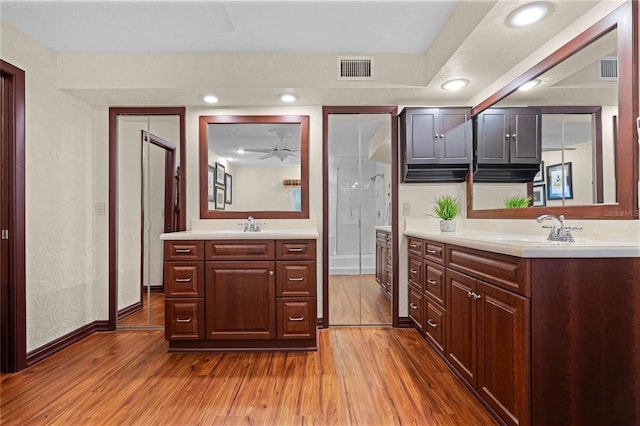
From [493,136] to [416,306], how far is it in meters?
1.51

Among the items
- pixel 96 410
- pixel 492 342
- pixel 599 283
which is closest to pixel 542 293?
pixel 599 283

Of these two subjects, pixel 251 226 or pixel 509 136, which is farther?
pixel 251 226

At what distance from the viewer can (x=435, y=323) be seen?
2.30 meters

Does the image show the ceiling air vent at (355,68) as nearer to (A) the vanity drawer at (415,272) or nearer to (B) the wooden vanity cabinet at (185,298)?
(A) the vanity drawer at (415,272)

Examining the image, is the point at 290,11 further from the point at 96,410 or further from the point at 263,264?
the point at 96,410

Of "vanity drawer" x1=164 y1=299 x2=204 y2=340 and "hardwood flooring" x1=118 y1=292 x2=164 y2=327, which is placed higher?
"vanity drawer" x1=164 y1=299 x2=204 y2=340

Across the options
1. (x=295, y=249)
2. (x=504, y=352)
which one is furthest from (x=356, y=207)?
(x=504, y=352)

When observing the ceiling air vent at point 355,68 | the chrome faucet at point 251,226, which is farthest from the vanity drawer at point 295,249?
the ceiling air vent at point 355,68

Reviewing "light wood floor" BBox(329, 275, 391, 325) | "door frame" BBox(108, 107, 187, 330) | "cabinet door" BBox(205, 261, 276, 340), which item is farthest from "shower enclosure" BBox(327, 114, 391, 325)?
"door frame" BBox(108, 107, 187, 330)

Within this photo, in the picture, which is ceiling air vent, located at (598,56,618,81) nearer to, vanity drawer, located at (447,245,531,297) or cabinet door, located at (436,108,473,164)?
vanity drawer, located at (447,245,531,297)

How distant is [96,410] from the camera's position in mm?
1734

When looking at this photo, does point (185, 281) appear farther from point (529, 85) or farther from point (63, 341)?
point (529, 85)

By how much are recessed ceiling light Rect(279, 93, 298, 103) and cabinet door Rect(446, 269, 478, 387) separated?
1866 millimetres

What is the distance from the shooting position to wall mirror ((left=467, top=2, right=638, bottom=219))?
4.88 ft
